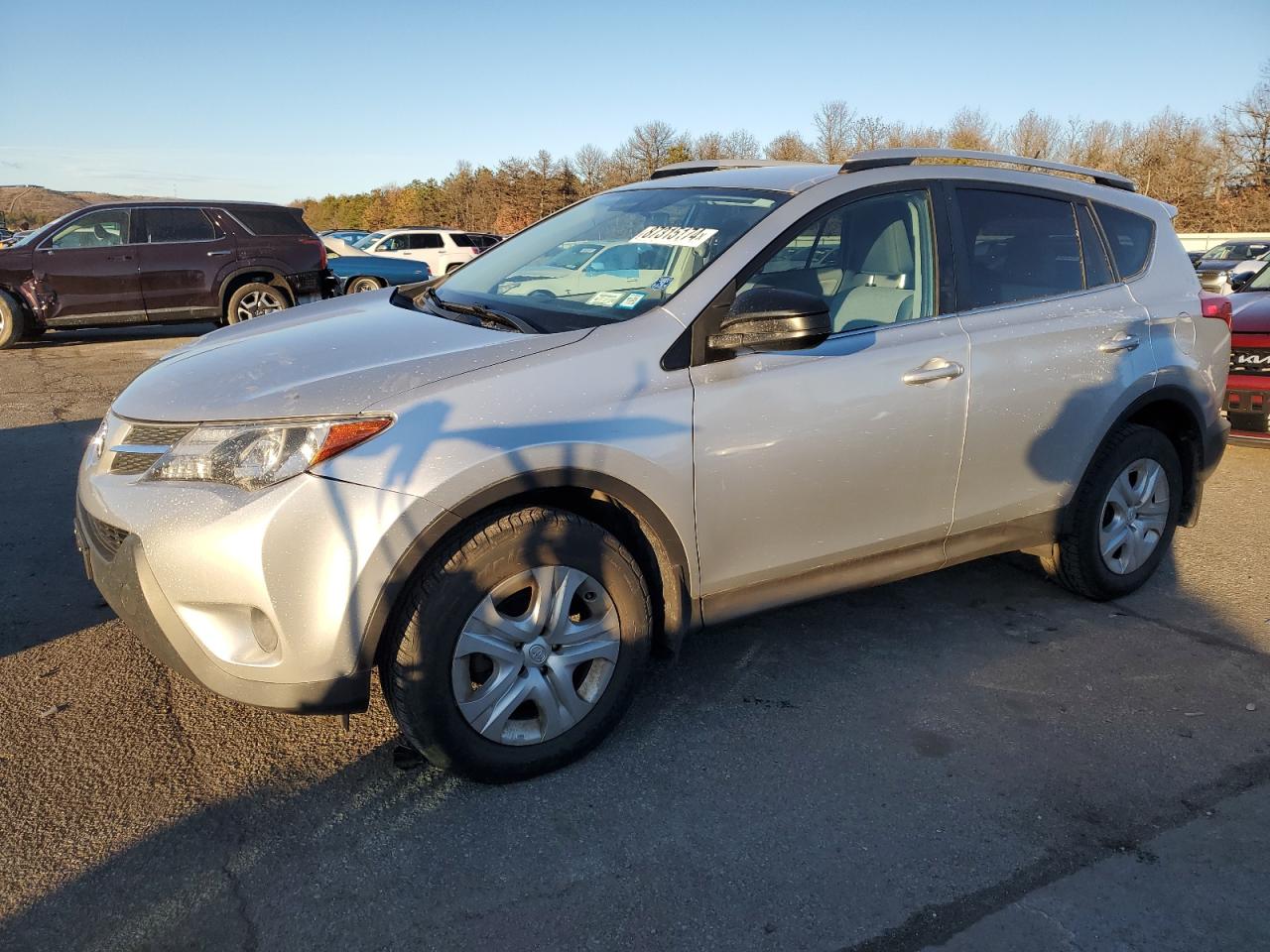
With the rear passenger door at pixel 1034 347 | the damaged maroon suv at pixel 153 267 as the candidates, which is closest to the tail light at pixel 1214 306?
the rear passenger door at pixel 1034 347

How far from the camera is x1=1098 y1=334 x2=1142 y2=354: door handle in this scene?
12.9ft

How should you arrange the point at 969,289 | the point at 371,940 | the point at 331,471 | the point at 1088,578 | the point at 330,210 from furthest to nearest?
1. the point at 330,210
2. the point at 1088,578
3. the point at 969,289
4. the point at 331,471
5. the point at 371,940

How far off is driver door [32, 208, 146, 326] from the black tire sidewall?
38.2 feet

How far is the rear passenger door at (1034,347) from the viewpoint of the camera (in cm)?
363

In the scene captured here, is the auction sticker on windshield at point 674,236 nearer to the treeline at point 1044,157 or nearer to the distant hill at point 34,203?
the treeline at point 1044,157

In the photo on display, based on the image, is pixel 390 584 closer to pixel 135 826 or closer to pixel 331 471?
pixel 331 471

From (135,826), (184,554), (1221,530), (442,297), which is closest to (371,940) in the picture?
(135,826)

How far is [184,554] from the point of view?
2539 mm

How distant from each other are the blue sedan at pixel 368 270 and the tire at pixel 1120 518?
14790mm

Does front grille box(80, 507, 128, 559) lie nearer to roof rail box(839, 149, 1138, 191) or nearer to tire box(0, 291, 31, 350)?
roof rail box(839, 149, 1138, 191)

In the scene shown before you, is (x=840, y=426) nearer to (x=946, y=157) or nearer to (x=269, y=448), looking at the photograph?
(x=946, y=157)

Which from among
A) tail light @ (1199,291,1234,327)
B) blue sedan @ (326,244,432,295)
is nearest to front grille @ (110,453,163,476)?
tail light @ (1199,291,1234,327)

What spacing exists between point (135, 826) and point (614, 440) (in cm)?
168

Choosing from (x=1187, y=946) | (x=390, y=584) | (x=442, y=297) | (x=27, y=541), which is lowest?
(x=1187, y=946)
